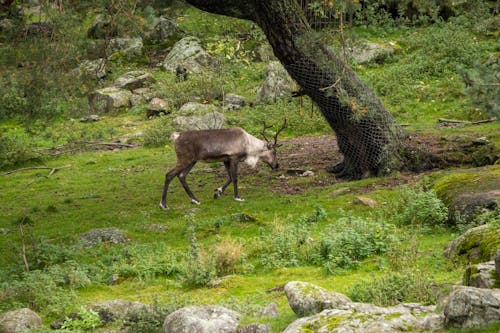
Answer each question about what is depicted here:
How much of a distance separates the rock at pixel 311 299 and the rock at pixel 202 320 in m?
0.61

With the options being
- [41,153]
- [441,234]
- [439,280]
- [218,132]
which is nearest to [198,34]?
[41,153]

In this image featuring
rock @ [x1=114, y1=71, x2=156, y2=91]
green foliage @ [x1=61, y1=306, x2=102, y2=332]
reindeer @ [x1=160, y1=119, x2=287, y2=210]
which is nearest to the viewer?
green foliage @ [x1=61, y1=306, x2=102, y2=332]

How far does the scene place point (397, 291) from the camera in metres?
7.87

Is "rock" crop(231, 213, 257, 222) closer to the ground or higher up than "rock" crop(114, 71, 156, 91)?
closer to the ground

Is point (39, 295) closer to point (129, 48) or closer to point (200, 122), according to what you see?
point (200, 122)

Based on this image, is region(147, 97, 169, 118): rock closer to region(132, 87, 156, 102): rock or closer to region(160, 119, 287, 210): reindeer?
region(132, 87, 156, 102): rock

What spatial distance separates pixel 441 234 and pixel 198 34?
22.5 m

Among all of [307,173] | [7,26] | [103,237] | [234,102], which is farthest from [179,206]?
[234,102]

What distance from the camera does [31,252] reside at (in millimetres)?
12516

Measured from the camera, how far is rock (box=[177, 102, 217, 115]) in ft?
77.5

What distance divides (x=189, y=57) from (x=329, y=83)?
14157mm

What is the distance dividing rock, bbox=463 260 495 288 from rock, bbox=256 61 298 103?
17670 mm

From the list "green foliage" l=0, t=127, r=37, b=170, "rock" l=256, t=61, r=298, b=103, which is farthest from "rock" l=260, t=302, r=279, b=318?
"rock" l=256, t=61, r=298, b=103

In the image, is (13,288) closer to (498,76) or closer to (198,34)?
(498,76)
